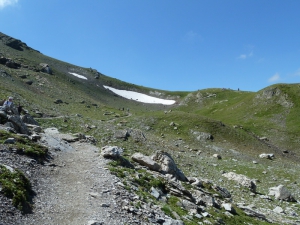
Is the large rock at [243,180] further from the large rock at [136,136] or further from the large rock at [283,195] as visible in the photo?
the large rock at [136,136]

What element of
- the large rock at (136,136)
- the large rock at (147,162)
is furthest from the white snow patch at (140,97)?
the large rock at (147,162)

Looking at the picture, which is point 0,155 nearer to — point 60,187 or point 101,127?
point 60,187

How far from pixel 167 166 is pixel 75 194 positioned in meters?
11.0

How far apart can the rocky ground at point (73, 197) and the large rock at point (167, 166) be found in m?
6.18

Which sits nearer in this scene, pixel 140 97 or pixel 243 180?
pixel 243 180

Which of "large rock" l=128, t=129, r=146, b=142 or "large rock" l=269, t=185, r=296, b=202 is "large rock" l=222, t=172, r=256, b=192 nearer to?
"large rock" l=269, t=185, r=296, b=202

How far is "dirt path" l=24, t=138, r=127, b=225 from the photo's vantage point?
474 inches

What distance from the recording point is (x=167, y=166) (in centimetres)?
2383

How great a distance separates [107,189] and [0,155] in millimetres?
7146

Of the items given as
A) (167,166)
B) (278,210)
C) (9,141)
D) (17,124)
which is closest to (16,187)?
(9,141)

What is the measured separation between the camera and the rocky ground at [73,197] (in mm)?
11641

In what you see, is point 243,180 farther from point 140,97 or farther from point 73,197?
point 140,97

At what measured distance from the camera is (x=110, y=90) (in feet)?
542

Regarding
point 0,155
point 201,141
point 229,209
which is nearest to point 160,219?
point 229,209
